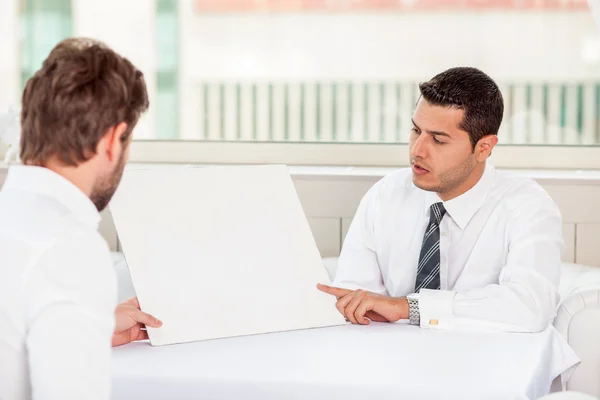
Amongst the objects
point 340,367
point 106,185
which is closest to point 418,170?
point 340,367

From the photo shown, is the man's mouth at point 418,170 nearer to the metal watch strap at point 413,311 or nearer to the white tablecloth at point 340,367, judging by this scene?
the metal watch strap at point 413,311

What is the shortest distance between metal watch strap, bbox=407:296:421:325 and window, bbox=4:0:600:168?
1193 millimetres

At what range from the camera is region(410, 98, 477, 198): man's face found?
6.51ft

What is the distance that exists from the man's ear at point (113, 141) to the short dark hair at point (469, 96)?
3.37ft

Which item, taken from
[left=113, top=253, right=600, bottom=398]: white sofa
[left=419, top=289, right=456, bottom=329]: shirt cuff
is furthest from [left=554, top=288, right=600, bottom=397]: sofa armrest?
[left=419, top=289, right=456, bottom=329]: shirt cuff

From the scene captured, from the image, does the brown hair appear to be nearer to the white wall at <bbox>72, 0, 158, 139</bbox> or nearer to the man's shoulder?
the man's shoulder

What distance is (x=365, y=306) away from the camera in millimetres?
1688

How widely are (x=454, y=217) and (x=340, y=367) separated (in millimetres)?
752

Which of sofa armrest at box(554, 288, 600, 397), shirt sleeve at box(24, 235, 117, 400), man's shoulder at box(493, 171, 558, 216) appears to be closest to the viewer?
shirt sleeve at box(24, 235, 117, 400)

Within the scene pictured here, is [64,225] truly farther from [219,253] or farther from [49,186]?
[219,253]

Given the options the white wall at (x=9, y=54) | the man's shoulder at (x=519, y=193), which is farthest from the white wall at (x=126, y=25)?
the man's shoulder at (x=519, y=193)

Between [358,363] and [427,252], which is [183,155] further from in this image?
[358,363]

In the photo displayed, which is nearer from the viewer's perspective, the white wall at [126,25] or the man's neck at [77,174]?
the man's neck at [77,174]

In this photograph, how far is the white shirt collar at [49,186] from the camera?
107 cm
